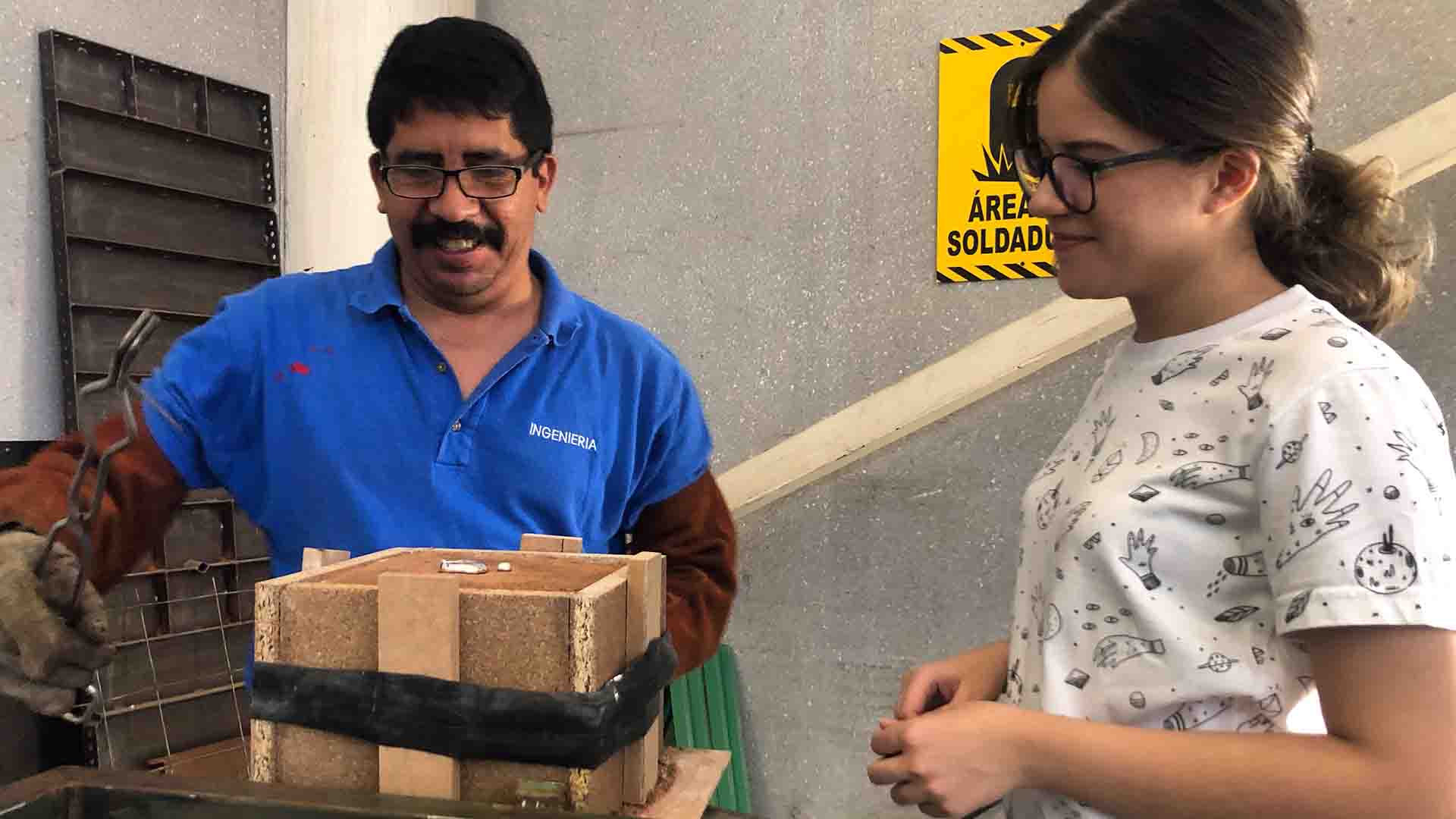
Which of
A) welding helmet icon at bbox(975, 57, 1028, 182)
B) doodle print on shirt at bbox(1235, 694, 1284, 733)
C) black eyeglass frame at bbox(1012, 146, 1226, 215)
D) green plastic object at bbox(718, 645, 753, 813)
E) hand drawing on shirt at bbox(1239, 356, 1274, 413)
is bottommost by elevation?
green plastic object at bbox(718, 645, 753, 813)

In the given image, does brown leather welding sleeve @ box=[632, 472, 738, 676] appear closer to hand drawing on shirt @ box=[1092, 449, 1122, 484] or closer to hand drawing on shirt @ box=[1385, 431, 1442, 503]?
hand drawing on shirt @ box=[1092, 449, 1122, 484]

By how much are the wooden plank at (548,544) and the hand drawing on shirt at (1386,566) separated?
2.02 feet

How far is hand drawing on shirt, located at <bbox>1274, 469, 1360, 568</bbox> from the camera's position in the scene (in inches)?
27.9

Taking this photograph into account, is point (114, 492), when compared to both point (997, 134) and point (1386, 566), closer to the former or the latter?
point (1386, 566)

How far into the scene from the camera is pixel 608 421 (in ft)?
4.30

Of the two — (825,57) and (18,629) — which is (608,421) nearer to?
(18,629)

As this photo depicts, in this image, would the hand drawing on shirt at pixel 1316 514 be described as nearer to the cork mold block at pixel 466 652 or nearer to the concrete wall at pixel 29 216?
the cork mold block at pixel 466 652

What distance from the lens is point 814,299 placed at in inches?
99.8

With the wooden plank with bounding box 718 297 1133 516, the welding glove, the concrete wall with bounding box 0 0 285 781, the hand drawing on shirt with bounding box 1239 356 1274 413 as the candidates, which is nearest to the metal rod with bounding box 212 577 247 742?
the concrete wall with bounding box 0 0 285 781

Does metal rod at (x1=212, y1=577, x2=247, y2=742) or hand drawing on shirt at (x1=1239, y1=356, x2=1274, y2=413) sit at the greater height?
hand drawing on shirt at (x1=1239, y1=356, x2=1274, y2=413)

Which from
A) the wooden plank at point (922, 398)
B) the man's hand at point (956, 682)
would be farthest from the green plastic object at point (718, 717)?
the man's hand at point (956, 682)

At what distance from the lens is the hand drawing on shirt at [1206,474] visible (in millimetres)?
781

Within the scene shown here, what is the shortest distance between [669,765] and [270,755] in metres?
Result: 0.34

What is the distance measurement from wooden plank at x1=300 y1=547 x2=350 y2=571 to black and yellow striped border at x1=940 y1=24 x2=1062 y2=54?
198 centimetres
